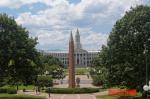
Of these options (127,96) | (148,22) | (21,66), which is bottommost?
(127,96)

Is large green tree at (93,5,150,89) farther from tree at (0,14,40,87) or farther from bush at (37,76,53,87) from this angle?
bush at (37,76,53,87)

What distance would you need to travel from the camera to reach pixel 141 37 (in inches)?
2254

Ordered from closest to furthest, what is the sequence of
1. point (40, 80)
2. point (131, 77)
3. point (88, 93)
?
point (131, 77) → point (88, 93) → point (40, 80)

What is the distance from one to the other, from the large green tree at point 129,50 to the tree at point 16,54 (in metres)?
9.89

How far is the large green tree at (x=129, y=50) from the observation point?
186ft

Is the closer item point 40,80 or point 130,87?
point 130,87

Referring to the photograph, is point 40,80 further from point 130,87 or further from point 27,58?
point 130,87

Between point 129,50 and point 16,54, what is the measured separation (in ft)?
46.4

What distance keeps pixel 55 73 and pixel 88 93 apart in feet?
114

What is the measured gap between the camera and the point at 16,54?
199ft

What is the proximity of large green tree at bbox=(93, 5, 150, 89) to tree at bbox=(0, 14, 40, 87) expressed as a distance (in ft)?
32.4

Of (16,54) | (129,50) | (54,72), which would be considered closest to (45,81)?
(54,72)

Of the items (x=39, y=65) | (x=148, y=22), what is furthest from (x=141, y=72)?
(x=39, y=65)

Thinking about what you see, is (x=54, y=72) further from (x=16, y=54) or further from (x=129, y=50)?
(x=129, y=50)
